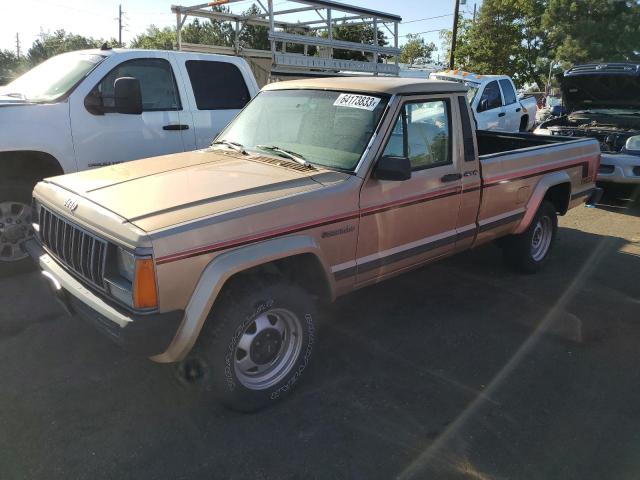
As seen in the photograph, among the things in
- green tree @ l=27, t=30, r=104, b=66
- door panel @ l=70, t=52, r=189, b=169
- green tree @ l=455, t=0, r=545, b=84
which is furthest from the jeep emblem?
green tree @ l=27, t=30, r=104, b=66

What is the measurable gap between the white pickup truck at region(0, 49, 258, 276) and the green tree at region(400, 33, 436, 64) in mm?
43547

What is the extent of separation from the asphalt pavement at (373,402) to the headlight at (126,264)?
0.80 m

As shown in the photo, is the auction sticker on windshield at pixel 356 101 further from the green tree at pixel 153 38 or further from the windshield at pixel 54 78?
the green tree at pixel 153 38

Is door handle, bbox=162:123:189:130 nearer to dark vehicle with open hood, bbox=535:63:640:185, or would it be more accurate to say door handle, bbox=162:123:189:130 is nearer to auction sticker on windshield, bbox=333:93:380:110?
auction sticker on windshield, bbox=333:93:380:110

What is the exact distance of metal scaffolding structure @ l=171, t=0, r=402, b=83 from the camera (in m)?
8.52

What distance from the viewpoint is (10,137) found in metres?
4.36

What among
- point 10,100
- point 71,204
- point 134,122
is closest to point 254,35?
point 134,122

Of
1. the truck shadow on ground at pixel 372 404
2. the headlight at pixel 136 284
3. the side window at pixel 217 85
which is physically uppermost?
the side window at pixel 217 85

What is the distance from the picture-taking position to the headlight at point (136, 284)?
241 cm

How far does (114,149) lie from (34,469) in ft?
10.8

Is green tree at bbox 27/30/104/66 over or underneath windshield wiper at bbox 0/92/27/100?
over

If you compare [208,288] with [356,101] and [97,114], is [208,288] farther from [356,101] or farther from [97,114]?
[97,114]

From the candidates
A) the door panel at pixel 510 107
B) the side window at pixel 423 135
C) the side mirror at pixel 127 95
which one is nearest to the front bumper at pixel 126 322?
the side window at pixel 423 135

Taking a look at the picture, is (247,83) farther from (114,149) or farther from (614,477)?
(614,477)
